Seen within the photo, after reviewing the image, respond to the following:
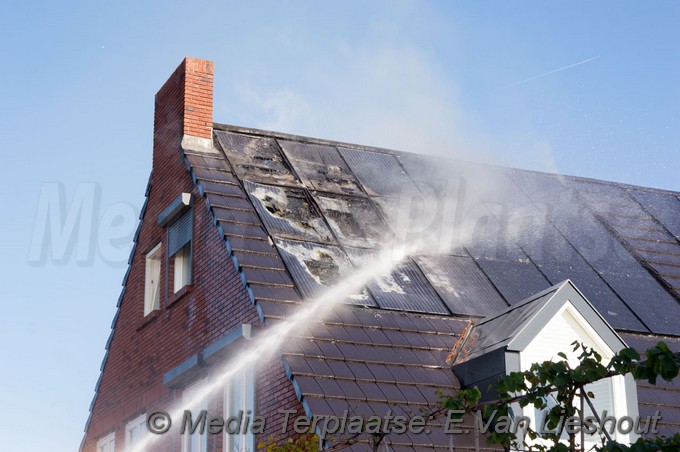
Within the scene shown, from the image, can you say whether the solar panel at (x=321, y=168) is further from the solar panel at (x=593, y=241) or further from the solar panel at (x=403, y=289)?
the solar panel at (x=593, y=241)

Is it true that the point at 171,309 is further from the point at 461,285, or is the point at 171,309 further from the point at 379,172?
the point at 461,285

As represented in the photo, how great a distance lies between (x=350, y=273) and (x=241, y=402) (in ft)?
8.20

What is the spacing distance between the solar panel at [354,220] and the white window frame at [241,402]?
109 inches

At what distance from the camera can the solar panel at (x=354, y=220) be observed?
52.9 feet

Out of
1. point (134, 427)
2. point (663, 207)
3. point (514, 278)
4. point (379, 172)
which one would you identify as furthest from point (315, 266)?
point (663, 207)

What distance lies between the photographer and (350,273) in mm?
15047

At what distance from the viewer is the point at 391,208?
17484 millimetres

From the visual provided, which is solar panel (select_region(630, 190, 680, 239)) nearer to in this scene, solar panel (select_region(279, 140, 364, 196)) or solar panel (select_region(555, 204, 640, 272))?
solar panel (select_region(555, 204, 640, 272))

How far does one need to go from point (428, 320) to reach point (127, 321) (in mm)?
7409

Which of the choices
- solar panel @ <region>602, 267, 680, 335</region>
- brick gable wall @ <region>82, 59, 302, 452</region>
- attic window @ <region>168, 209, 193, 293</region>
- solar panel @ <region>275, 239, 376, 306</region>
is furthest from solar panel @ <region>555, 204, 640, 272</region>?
attic window @ <region>168, 209, 193, 293</region>

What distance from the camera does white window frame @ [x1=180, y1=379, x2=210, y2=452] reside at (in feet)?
50.8

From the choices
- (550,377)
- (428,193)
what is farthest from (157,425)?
(550,377)

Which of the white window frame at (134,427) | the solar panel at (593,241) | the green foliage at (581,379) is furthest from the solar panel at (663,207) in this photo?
the green foliage at (581,379)

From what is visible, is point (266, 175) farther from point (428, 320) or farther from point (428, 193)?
point (428, 320)
